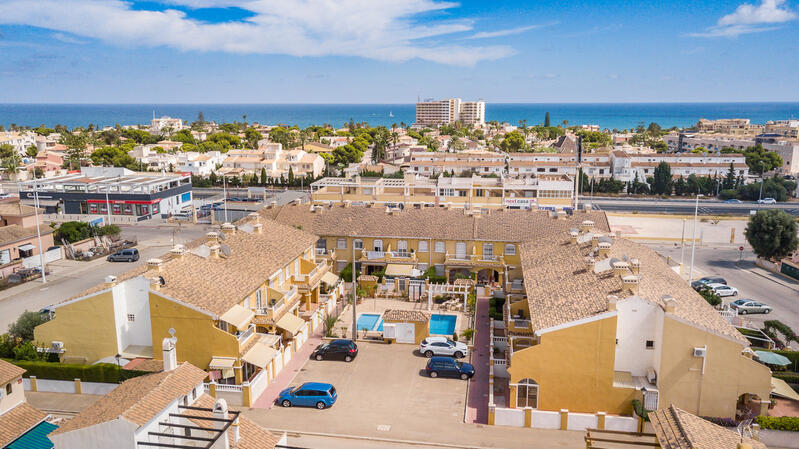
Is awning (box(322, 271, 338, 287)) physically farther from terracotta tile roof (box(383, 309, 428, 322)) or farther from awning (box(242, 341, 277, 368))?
awning (box(242, 341, 277, 368))

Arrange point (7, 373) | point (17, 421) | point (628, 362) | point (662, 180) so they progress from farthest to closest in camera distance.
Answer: point (662, 180)
point (628, 362)
point (7, 373)
point (17, 421)

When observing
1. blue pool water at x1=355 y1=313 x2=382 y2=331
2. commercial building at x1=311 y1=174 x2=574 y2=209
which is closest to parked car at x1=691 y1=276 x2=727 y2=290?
commercial building at x1=311 y1=174 x2=574 y2=209

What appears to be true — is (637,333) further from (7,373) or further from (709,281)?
(709,281)

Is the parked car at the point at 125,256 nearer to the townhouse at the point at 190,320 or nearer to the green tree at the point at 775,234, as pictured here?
the townhouse at the point at 190,320

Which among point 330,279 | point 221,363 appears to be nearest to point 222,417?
point 221,363

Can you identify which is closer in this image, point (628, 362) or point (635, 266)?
point (628, 362)

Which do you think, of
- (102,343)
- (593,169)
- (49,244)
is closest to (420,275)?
(102,343)

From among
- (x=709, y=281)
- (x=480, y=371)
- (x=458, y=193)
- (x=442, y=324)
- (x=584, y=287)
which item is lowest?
(x=480, y=371)
